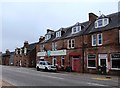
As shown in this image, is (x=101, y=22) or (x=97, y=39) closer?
(x=97, y=39)

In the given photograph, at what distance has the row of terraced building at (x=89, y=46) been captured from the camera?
107ft

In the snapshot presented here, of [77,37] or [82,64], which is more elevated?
[77,37]

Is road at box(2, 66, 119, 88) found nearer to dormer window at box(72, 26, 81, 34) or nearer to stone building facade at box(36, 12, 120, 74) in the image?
stone building facade at box(36, 12, 120, 74)

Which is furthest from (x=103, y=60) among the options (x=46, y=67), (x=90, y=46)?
(x=46, y=67)

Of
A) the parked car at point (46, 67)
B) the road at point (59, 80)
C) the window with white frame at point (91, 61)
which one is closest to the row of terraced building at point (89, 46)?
the window with white frame at point (91, 61)

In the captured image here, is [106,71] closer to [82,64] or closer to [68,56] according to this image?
[82,64]

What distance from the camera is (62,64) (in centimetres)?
4422

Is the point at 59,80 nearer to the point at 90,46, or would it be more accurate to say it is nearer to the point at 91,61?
the point at 91,61

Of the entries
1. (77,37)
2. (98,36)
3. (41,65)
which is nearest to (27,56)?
(41,65)

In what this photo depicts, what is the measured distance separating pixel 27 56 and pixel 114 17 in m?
37.1

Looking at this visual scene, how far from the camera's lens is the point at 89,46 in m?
36.9

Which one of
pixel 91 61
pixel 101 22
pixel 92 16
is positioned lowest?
pixel 91 61

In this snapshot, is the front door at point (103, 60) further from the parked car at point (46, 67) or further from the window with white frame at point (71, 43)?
the parked car at point (46, 67)

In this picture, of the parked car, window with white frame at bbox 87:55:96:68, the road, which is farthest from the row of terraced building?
the road
